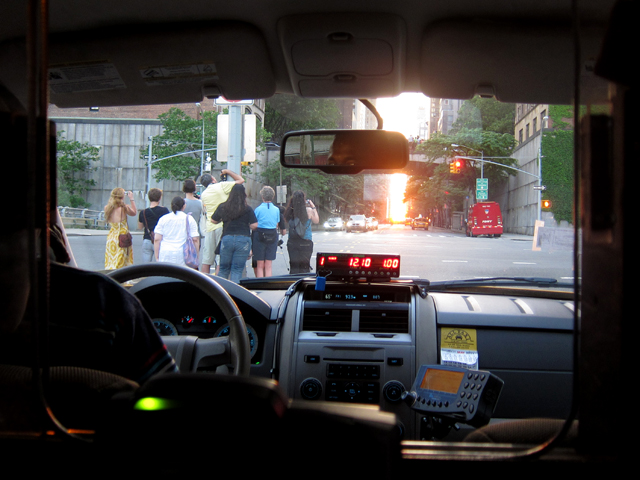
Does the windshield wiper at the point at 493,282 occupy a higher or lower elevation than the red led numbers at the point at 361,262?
lower

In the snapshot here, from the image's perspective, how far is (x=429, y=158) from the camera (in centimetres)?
293

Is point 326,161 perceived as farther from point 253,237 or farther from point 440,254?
point 440,254

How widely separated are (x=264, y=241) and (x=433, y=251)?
2.73 meters

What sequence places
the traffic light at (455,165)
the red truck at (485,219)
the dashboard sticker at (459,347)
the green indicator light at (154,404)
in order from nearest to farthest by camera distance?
the green indicator light at (154,404) → the traffic light at (455,165) → the dashboard sticker at (459,347) → the red truck at (485,219)

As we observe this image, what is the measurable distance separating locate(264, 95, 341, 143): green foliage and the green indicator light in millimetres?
2066

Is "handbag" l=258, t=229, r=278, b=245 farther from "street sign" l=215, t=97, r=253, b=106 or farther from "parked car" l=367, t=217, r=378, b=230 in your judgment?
"street sign" l=215, t=97, r=253, b=106

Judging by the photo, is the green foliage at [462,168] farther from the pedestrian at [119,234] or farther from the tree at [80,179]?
the pedestrian at [119,234]

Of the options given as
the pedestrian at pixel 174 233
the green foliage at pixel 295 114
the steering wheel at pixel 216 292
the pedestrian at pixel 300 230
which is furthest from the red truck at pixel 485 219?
the pedestrian at pixel 174 233

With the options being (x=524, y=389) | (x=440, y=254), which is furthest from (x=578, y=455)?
(x=440, y=254)

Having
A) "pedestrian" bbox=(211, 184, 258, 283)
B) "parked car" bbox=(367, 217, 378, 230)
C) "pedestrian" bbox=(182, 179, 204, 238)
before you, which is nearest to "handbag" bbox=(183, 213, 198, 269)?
"pedestrian" bbox=(182, 179, 204, 238)

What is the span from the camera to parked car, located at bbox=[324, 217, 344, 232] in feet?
11.4

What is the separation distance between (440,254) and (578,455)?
6112mm

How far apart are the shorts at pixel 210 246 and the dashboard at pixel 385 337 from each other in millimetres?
2969

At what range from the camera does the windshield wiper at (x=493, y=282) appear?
3.49 m
